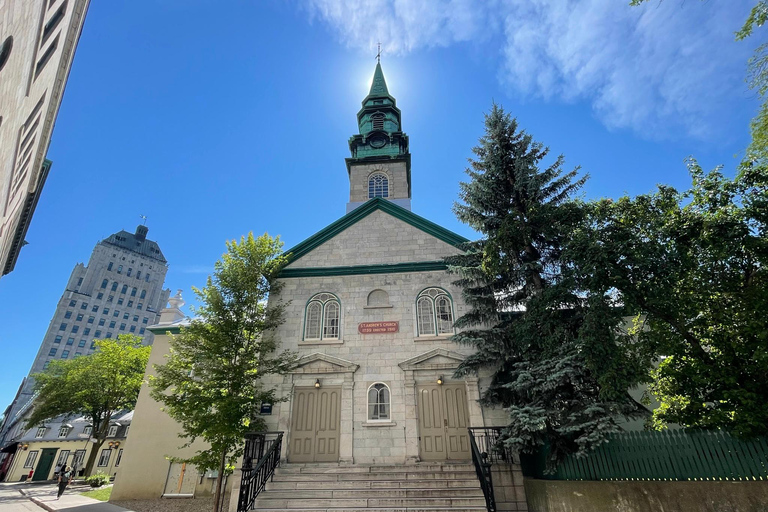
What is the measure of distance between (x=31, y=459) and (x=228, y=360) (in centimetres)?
4149

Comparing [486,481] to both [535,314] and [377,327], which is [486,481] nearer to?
[535,314]

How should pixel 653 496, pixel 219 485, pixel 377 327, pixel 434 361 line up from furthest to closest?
pixel 377 327 → pixel 434 361 → pixel 219 485 → pixel 653 496

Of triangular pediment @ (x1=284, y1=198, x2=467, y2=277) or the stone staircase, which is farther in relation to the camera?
triangular pediment @ (x1=284, y1=198, x2=467, y2=277)

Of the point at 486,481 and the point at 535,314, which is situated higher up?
the point at 535,314

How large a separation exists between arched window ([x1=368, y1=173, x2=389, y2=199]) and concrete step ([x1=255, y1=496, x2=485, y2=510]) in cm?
1448

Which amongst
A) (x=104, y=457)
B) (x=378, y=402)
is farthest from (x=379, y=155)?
(x=104, y=457)

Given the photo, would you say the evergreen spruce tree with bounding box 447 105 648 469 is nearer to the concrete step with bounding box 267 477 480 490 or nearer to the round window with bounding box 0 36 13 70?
the concrete step with bounding box 267 477 480 490

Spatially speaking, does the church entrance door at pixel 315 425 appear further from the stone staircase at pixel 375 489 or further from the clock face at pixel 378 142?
the clock face at pixel 378 142

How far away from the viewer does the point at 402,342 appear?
12.7 meters

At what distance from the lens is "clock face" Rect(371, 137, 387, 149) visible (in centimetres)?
2152

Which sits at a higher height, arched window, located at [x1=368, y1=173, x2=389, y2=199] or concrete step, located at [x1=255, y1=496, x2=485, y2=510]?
arched window, located at [x1=368, y1=173, x2=389, y2=199]

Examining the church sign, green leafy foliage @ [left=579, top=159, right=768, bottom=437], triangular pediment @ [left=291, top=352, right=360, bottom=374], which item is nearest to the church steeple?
the church sign

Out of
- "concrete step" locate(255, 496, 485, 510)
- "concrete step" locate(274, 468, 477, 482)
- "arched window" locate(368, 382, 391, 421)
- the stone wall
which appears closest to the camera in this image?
the stone wall

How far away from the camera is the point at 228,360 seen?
11.3 meters
